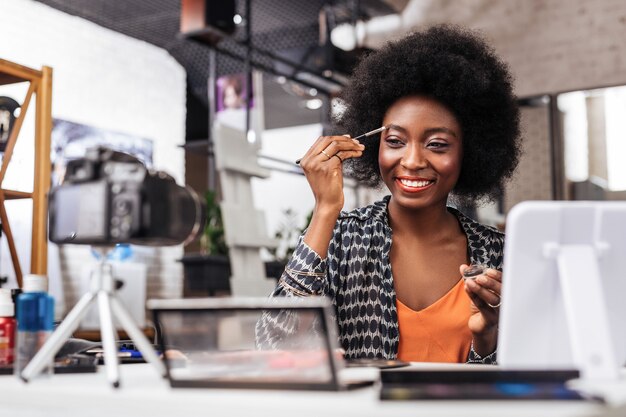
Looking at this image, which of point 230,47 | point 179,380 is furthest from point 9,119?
point 230,47

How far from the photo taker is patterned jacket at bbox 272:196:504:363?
1764 millimetres

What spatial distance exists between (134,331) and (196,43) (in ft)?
19.1

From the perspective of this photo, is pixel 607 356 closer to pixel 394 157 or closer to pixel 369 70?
pixel 394 157

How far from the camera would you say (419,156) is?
1.82 m

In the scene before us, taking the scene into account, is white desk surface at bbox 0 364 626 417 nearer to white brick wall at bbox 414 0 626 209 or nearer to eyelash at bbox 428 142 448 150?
eyelash at bbox 428 142 448 150

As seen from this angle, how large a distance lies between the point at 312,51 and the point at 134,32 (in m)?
1.84

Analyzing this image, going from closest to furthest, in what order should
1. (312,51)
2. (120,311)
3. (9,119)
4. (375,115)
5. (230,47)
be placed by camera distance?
1. (120,311)
2. (375,115)
3. (9,119)
4. (312,51)
5. (230,47)

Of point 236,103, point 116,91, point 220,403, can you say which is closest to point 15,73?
point 220,403

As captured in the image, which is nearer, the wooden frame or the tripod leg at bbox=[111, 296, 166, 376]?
the tripod leg at bbox=[111, 296, 166, 376]

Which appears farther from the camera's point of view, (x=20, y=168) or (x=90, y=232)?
(x=20, y=168)

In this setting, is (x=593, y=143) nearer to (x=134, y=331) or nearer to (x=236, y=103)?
(x=236, y=103)

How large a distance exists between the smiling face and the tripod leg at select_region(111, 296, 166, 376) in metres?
0.99

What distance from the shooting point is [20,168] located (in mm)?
2801

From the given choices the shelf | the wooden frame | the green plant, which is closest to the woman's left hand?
the wooden frame
